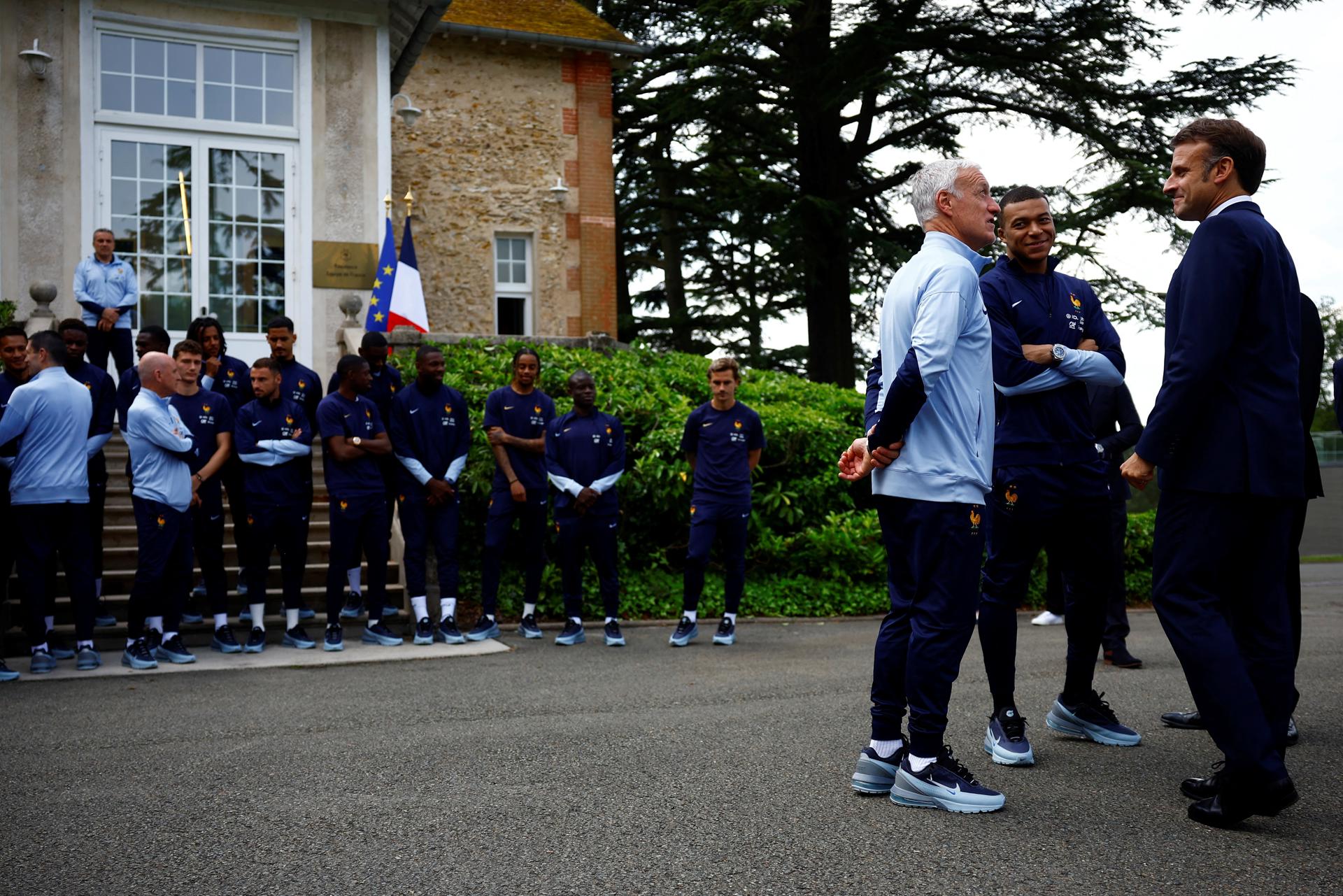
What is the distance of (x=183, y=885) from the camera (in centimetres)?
346

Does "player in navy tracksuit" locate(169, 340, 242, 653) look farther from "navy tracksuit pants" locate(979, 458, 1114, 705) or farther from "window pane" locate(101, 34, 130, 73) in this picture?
"window pane" locate(101, 34, 130, 73)

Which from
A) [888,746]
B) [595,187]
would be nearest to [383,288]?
[595,187]

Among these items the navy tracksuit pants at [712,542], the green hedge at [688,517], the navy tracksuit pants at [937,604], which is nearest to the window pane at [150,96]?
the green hedge at [688,517]

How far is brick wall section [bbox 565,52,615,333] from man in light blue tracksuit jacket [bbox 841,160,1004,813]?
16.9 metres

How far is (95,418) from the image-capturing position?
856 cm

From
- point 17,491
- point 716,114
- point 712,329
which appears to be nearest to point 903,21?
point 716,114

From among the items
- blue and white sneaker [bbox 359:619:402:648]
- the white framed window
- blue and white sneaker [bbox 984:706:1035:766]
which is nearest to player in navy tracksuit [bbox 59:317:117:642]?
blue and white sneaker [bbox 359:619:402:648]

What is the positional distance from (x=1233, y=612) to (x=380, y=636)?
6.30 meters

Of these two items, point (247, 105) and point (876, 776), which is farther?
point (247, 105)

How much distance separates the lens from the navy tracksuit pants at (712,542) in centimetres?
901

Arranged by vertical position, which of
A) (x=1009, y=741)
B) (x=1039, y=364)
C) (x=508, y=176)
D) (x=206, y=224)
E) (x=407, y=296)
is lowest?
(x=1009, y=741)

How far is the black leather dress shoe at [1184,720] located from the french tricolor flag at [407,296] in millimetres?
11030

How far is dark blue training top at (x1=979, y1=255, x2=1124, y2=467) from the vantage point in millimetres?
4871

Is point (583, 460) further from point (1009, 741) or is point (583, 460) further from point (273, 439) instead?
point (1009, 741)
